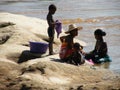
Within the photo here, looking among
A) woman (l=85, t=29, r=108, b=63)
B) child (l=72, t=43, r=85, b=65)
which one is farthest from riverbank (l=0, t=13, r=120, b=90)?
woman (l=85, t=29, r=108, b=63)

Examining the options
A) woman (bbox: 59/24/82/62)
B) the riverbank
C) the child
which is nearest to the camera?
the riverbank

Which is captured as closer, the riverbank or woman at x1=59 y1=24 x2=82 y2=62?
the riverbank

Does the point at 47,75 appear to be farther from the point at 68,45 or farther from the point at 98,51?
the point at 98,51

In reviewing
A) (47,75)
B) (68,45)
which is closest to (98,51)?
(68,45)

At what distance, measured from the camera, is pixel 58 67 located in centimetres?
843

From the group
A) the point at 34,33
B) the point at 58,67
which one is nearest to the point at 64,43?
the point at 58,67

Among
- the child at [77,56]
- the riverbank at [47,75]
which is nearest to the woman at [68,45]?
the child at [77,56]

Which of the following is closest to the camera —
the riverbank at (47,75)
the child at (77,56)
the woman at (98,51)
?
the riverbank at (47,75)

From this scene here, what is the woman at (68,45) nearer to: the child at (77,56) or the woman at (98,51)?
the child at (77,56)

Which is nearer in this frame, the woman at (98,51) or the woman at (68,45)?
the woman at (68,45)

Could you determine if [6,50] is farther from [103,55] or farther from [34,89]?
[34,89]

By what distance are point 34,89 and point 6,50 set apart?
3678mm

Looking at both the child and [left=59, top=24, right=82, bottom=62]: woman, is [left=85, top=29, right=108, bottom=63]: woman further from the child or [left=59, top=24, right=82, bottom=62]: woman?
→ the child

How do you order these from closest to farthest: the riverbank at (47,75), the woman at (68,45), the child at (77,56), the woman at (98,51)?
the riverbank at (47,75) < the child at (77,56) < the woman at (68,45) < the woman at (98,51)
